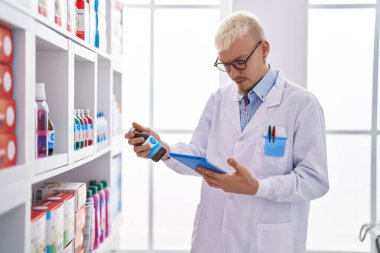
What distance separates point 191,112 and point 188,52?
49 cm

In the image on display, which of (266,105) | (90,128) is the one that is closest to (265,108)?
(266,105)

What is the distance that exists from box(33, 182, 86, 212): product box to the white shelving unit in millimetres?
63

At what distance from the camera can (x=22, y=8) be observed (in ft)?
4.05

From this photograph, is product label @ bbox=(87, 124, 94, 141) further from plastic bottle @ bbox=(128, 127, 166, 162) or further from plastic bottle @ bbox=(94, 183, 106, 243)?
plastic bottle @ bbox=(94, 183, 106, 243)

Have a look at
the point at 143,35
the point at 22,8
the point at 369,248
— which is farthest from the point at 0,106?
the point at 369,248

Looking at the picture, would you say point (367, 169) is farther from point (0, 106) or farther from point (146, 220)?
point (0, 106)

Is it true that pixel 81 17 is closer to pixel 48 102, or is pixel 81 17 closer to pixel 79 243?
pixel 48 102

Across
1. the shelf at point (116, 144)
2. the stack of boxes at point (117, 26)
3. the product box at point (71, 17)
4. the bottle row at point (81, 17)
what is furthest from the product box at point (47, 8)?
the shelf at point (116, 144)

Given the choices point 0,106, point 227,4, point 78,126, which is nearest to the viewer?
point 0,106

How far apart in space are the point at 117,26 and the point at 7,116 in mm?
1798

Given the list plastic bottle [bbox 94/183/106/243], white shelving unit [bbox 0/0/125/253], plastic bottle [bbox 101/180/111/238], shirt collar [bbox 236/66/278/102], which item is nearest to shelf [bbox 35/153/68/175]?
white shelving unit [bbox 0/0/125/253]

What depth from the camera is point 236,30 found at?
6.43ft

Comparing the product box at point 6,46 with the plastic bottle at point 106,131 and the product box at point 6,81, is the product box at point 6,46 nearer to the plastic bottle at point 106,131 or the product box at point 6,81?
the product box at point 6,81

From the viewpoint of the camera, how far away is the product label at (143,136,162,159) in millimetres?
1969
